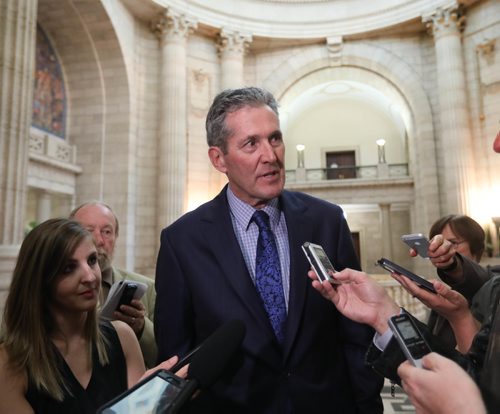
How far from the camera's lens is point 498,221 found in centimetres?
1276

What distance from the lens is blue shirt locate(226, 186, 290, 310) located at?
183 centimetres

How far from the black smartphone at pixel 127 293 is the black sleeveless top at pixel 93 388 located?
0.96 feet

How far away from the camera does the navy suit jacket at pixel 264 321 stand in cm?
160

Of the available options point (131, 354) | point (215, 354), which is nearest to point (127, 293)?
point (131, 354)

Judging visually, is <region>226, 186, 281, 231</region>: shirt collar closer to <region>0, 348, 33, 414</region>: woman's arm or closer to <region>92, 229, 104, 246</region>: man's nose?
<region>0, 348, 33, 414</region>: woman's arm

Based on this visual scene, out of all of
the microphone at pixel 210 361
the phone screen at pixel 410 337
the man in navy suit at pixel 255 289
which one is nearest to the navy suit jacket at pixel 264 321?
the man in navy suit at pixel 255 289

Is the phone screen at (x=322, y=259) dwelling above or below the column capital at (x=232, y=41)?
below

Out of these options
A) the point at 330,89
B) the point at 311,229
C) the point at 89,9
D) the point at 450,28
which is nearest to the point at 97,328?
the point at 311,229

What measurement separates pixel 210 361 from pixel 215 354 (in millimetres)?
46

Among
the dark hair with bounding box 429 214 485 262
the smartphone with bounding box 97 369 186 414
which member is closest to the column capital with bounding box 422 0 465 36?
the dark hair with bounding box 429 214 485 262

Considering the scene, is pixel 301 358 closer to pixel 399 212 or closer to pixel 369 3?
pixel 369 3

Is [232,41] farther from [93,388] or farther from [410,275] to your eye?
[93,388]

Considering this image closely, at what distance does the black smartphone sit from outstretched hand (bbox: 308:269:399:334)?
3.98 feet

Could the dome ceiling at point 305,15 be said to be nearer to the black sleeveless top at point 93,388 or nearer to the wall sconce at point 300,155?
the wall sconce at point 300,155
